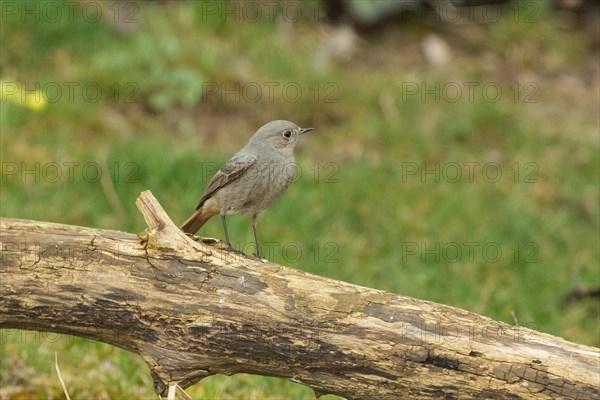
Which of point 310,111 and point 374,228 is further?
point 310,111

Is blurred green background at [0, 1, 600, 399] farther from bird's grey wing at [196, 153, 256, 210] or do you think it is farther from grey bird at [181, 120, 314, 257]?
bird's grey wing at [196, 153, 256, 210]

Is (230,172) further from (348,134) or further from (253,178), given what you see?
(348,134)

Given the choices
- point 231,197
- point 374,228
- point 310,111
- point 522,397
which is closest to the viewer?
point 522,397

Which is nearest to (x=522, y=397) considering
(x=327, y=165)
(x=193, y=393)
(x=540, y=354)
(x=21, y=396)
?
(x=540, y=354)

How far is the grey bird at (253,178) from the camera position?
18.9 ft

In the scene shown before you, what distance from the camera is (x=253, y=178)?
18.9 ft

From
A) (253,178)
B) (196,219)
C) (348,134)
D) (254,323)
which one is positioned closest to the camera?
(254,323)

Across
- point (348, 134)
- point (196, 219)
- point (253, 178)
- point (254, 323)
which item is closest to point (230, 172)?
point (253, 178)

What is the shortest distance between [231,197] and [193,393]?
1336mm

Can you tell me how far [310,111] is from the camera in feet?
31.0

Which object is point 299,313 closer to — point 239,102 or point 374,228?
point 374,228

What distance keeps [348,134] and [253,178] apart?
3.69 metres

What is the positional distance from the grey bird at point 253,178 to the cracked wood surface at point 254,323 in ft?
4.53

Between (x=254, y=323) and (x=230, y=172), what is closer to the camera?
(x=254, y=323)
